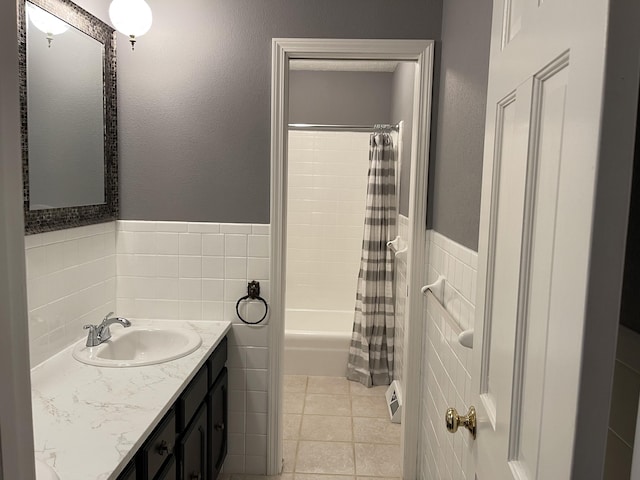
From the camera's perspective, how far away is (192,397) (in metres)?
1.92

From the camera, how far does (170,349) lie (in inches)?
91.4

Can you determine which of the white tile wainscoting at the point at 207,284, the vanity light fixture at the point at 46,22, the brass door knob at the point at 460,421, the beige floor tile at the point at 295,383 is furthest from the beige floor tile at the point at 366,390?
the vanity light fixture at the point at 46,22

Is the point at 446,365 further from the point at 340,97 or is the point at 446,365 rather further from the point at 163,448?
the point at 340,97

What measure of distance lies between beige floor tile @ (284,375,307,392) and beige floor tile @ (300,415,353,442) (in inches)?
16.1

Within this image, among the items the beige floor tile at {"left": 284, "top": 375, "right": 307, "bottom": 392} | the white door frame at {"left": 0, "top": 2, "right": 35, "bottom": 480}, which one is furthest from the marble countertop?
the beige floor tile at {"left": 284, "top": 375, "right": 307, "bottom": 392}

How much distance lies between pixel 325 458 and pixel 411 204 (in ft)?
4.85

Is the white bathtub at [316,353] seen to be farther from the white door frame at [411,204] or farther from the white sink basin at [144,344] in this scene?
the white sink basin at [144,344]

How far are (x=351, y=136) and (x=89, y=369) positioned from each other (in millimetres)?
3258

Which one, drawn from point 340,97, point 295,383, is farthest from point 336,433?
point 340,97

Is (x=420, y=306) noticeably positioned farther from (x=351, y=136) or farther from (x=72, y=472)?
(x=351, y=136)

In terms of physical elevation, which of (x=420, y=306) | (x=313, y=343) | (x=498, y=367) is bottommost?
(x=313, y=343)

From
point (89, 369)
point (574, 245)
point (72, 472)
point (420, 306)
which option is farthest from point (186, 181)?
point (574, 245)

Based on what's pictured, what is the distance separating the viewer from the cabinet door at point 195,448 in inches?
73.0

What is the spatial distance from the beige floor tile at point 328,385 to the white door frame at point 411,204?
1040 millimetres
